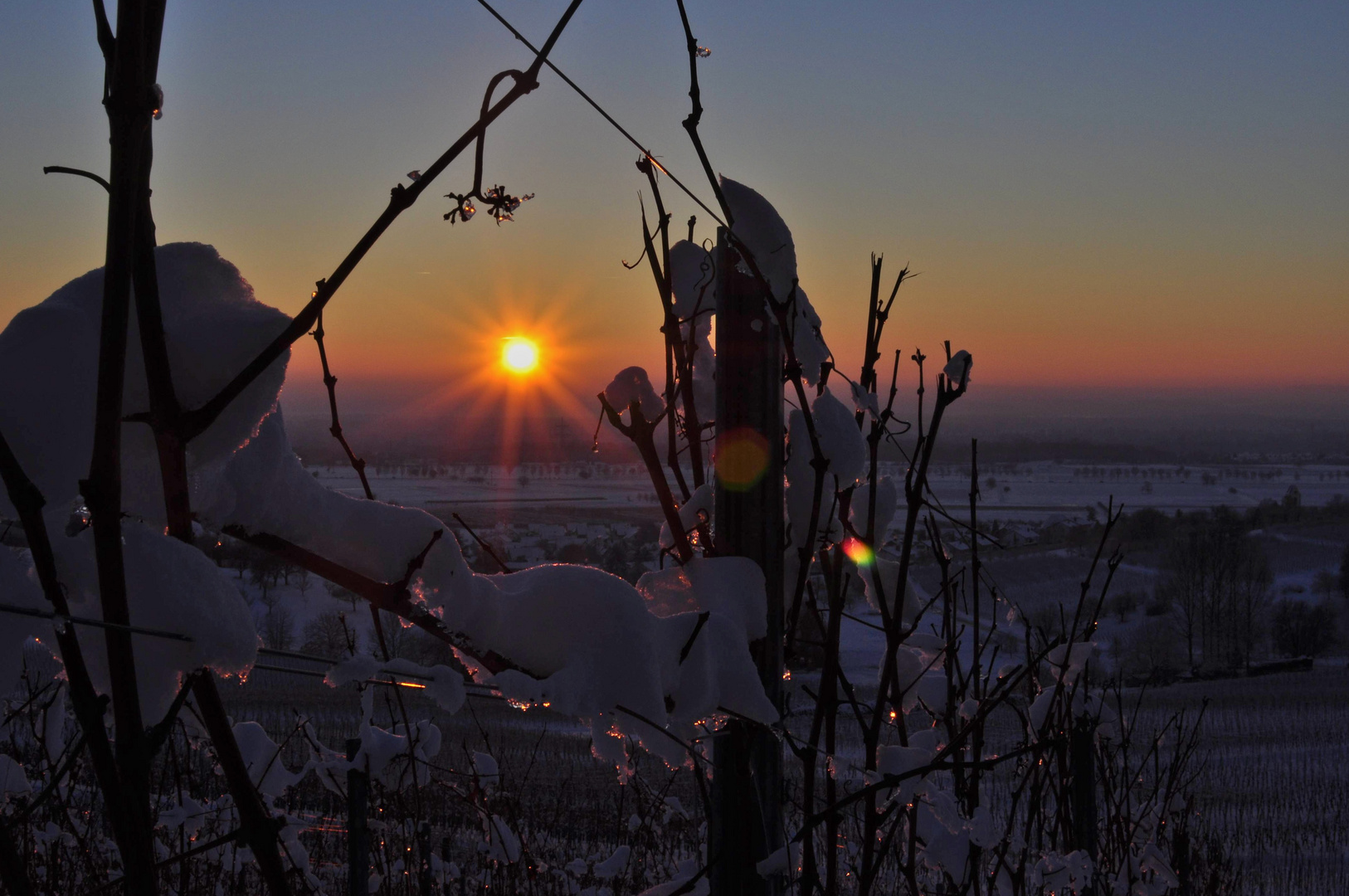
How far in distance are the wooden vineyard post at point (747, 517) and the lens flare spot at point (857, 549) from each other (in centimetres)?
23

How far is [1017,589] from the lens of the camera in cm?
3484

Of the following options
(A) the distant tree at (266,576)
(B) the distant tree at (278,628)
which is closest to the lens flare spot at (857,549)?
(B) the distant tree at (278,628)

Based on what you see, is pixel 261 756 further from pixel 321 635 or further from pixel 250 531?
pixel 321 635

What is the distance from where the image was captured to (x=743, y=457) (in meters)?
1.27

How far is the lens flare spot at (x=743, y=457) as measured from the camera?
127 cm

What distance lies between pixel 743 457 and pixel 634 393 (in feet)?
0.97

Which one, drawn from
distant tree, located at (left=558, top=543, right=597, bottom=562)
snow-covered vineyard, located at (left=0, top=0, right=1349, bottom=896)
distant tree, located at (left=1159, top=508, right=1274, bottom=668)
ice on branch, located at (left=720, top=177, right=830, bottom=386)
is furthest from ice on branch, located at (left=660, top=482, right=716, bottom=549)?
distant tree, located at (left=558, top=543, right=597, bottom=562)

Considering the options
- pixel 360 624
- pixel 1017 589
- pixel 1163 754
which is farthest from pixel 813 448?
pixel 1017 589

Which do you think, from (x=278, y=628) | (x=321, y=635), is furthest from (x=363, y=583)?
(x=278, y=628)

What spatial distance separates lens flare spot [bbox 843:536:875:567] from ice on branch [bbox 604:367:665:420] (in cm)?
38

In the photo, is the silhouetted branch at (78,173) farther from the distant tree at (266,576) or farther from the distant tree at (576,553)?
the distant tree at (576,553)

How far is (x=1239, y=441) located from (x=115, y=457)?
16515cm

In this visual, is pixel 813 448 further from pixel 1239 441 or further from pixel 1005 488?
pixel 1239 441

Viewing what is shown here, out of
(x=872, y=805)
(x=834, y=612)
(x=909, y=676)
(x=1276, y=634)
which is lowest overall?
(x=1276, y=634)
